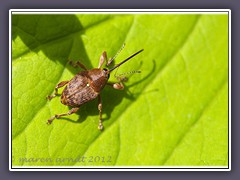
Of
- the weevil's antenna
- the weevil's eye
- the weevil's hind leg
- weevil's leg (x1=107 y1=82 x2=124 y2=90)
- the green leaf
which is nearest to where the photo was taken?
the green leaf

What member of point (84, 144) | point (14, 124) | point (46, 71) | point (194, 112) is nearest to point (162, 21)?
point (194, 112)

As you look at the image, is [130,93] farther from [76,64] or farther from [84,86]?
[76,64]

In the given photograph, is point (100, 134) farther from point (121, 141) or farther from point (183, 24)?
point (183, 24)

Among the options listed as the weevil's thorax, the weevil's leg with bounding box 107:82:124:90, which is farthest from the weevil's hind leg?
the weevil's leg with bounding box 107:82:124:90

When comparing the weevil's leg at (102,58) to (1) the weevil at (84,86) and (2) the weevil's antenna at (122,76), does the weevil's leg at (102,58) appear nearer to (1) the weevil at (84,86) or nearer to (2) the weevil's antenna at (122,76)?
(1) the weevil at (84,86)

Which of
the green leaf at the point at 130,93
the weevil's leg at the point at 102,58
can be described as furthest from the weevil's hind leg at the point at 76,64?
the weevil's leg at the point at 102,58

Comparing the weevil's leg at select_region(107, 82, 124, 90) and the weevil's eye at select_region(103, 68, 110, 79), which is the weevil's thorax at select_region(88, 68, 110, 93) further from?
the weevil's leg at select_region(107, 82, 124, 90)

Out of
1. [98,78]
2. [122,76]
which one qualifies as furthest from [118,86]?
[98,78]
